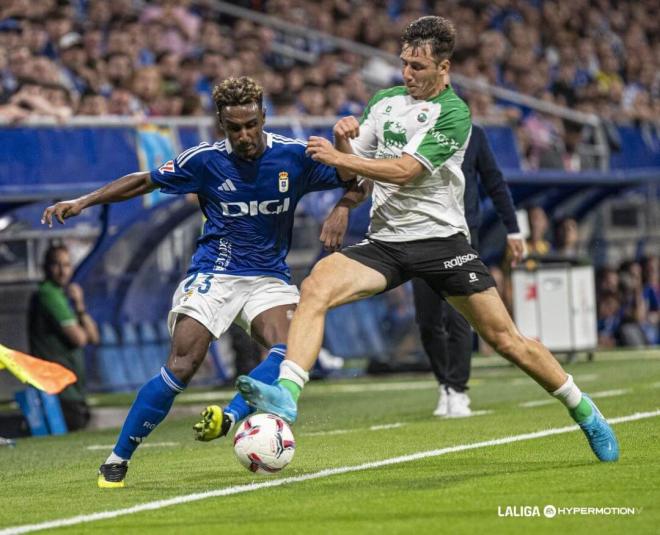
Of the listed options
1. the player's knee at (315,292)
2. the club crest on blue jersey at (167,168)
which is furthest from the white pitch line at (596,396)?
the player's knee at (315,292)

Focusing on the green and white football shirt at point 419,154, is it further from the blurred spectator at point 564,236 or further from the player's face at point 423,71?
the blurred spectator at point 564,236

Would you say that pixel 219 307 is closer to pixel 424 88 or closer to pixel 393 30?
pixel 424 88

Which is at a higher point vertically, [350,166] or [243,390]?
[350,166]

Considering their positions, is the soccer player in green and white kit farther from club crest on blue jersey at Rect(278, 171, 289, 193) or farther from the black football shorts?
club crest on blue jersey at Rect(278, 171, 289, 193)

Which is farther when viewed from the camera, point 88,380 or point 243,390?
point 88,380

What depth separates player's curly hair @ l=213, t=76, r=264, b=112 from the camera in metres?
7.89

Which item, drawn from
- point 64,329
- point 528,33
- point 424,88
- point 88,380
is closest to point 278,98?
point 88,380

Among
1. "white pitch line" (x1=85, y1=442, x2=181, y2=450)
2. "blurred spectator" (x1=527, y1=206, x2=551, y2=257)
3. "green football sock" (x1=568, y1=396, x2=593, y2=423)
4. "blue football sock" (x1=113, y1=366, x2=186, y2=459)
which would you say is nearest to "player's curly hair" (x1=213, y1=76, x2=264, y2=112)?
"blue football sock" (x1=113, y1=366, x2=186, y2=459)

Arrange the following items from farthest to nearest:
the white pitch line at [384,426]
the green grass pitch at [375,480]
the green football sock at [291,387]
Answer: the white pitch line at [384,426] < the green football sock at [291,387] < the green grass pitch at [375,480]

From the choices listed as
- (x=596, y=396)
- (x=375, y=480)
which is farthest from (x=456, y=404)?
(x=375, y=480)

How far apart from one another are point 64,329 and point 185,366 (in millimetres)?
5737

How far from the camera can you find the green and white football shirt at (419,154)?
7852mm

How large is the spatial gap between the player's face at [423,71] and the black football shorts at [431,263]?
0.82 meters

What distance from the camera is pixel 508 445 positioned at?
9219 mm
